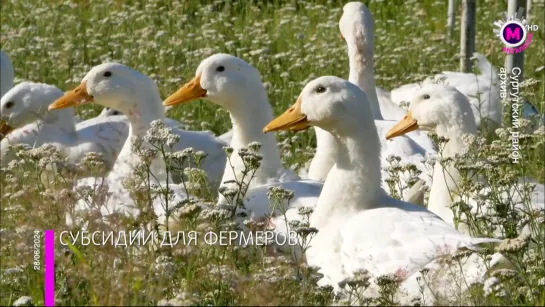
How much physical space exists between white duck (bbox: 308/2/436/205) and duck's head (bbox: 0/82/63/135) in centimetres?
241

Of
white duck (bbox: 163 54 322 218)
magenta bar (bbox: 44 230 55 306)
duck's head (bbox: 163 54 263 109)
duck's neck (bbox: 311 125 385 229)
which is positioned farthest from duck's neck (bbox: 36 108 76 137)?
magenta bar (bbox: 44 230 55 306)

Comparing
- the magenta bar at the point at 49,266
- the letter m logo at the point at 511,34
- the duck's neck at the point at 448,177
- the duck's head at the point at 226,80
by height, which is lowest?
the magenta bar at the point at 49,266

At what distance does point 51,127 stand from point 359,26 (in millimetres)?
2631

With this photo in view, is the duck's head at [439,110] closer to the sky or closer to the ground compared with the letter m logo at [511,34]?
closer to the ground

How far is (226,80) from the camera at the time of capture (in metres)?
8.14

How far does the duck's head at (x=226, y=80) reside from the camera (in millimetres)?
8102

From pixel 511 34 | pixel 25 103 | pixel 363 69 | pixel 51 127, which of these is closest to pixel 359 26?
pixel 363 69

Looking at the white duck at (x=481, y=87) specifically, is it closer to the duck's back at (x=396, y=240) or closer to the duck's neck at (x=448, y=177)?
the duck's neck at (x=448, y=177)

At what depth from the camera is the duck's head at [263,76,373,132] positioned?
6.57 metres

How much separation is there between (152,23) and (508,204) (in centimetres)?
893

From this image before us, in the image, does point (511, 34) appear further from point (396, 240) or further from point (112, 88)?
point (396, 240)

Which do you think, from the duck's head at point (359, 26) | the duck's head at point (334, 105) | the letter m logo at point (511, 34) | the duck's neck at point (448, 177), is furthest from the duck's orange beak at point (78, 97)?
the letter m logo at point (511, 34)

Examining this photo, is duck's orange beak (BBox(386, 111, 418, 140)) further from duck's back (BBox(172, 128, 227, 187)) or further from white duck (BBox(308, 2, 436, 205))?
duck's back (BBox(172, 128, 227, 187))

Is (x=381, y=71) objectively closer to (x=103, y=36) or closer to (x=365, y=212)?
(x=103, y=36)
